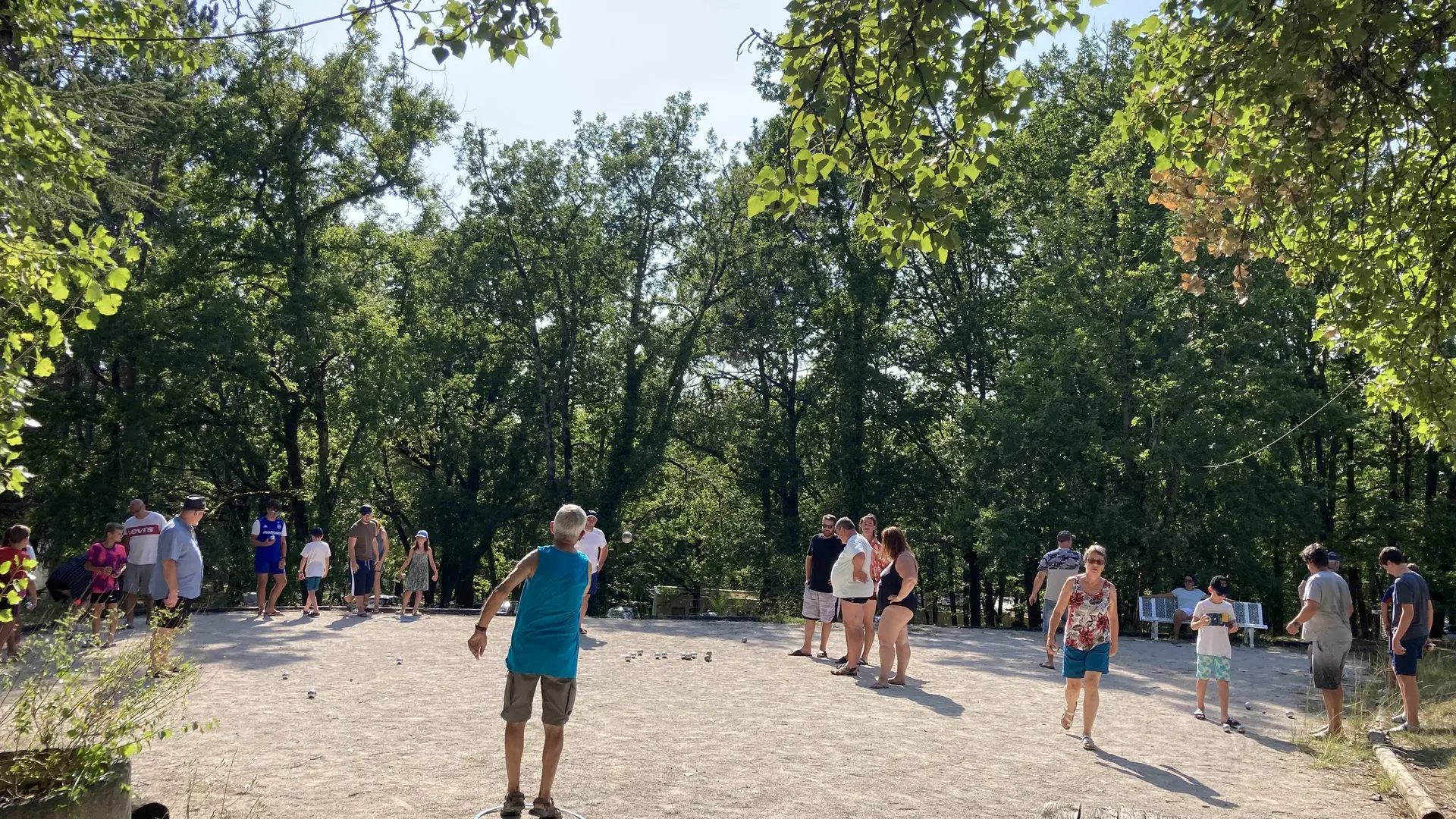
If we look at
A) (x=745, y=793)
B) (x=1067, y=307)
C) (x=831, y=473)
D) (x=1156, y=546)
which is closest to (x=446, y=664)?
(x=745, y=793)

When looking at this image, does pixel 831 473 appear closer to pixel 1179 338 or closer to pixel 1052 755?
pixel 1179 338

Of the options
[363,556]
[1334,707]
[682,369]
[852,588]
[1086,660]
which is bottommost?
[1334,707]

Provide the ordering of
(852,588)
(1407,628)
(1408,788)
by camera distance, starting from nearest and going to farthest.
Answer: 1. (1408,788)
2. (1407,628)
3. (852,588)

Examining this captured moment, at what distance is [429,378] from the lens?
3594cm

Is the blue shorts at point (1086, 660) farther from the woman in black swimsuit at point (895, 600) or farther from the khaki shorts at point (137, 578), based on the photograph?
the khaki shorts at point (137, 578)

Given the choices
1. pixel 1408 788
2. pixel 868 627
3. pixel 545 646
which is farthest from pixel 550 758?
pixel 868 627

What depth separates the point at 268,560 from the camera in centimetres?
1747

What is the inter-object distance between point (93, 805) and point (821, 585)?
35.4 feet

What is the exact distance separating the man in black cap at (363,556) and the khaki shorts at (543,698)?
13.1 m

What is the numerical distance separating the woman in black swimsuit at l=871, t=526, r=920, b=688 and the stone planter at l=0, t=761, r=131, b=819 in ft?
28.5

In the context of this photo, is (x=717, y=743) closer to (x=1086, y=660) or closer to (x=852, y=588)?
(x=1086, y=660)

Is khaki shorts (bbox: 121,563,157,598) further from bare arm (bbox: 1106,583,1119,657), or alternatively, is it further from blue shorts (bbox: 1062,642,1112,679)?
bare arm (bbox: 1106,583,1119,657)

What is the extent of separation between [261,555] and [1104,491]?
1961cm

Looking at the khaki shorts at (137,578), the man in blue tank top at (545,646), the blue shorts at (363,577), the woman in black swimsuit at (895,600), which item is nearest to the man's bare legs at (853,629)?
the woman in black swimsuit at (895,600)
